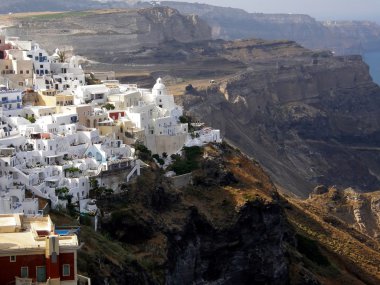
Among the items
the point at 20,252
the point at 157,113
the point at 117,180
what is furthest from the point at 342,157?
Answer: the point at 20,252

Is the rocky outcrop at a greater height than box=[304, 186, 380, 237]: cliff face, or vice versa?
the rocky outcrop

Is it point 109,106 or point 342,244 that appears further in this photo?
point 342,244

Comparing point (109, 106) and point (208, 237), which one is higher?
point (109, 106)

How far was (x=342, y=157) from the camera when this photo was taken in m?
176

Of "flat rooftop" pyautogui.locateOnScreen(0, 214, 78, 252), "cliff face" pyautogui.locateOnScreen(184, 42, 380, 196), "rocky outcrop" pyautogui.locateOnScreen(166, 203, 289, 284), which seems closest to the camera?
"flat rooftop" pyautogui.locateOnScreen(0, 214, 78, 252)

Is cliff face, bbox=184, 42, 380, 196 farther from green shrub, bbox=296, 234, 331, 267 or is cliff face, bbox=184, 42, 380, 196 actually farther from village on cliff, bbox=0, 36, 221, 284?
village on cliff, bbox=0, 36, 221, 284

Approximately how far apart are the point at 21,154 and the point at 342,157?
128 metres

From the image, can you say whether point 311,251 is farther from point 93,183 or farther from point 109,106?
point 93,183

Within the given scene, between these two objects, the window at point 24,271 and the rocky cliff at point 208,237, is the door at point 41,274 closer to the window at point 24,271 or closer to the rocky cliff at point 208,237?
the window at point 24,271

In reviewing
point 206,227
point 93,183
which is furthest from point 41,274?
point 206,227

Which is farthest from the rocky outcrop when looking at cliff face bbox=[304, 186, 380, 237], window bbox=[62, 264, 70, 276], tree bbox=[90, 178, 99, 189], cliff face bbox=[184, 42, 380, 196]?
cliff face bbox=[184, 42, 380, 196]

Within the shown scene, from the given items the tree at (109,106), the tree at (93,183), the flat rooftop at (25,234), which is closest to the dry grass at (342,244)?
the tree at (109,106)

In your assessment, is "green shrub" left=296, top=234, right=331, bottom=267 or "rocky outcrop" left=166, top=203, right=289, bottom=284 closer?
"rocky outcrop" left=166, top=203, right=289, bottom=284

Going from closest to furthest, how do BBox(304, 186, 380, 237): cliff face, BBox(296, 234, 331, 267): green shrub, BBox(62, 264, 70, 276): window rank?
BBox(62, 264, 70, 276): window
BBox(296, 234, 331, 267): green shrub
BBox(304, 186, 380, 237): cliff face
